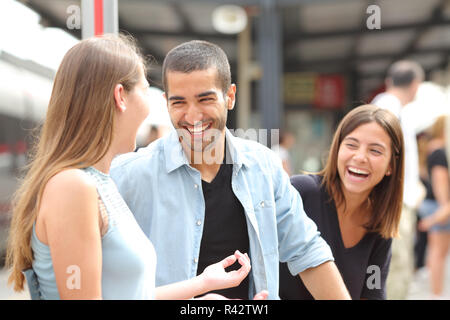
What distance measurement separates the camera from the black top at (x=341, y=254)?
1.49m

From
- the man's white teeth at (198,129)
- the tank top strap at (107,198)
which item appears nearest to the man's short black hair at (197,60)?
the man's white teeth at (198,129)

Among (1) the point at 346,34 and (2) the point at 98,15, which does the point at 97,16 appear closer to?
(2) the point at 98,15

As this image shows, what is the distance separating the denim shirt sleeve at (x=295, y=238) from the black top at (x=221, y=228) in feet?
0.34

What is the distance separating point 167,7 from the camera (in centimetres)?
332

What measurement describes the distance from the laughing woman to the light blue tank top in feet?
2.39

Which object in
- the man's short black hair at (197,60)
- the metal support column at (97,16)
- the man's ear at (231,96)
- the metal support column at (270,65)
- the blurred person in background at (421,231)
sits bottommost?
the blurred person in background at (421,231)

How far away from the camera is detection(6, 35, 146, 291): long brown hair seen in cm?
87

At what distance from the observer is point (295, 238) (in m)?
1.26

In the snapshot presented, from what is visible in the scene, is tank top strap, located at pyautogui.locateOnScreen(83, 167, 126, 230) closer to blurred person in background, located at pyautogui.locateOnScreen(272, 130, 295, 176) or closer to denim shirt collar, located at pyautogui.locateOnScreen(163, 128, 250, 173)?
denim shirt collar, located at pyautogui.locateOnScreen(163, 128, 250, 173)

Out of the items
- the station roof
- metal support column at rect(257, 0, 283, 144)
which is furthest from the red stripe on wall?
metal support column at rect(257, 0, 283, 144)

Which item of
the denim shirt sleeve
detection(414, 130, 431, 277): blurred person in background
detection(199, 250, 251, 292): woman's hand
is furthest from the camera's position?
detection(414, 130, 431, 277): blurred person in background

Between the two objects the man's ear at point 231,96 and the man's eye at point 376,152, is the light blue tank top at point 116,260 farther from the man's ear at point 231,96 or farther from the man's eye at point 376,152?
the man's eye at point 376,152

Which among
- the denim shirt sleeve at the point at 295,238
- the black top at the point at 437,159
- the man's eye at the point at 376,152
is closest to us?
the denim shirt sleeve at the point at 295,238
